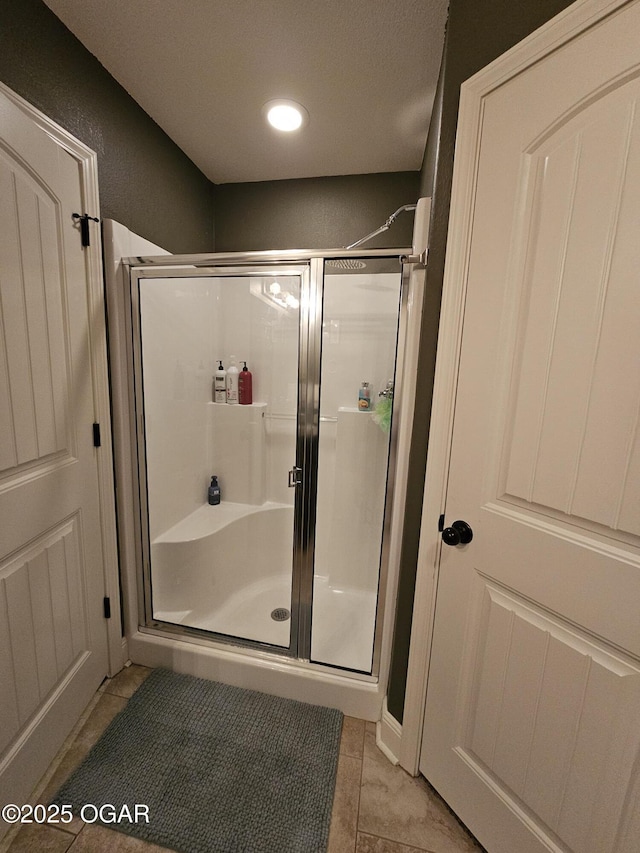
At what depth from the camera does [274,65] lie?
4.26 ft

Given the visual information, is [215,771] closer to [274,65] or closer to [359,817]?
[359,817]

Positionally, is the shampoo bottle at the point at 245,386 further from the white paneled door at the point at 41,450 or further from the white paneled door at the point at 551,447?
the white paneled door at the point at 551,447

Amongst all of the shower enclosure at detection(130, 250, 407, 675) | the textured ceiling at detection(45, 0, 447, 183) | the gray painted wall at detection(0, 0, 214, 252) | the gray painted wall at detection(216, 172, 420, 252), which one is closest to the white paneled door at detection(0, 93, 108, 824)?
the gray painted wall at detection(0, 0, 214, 252)

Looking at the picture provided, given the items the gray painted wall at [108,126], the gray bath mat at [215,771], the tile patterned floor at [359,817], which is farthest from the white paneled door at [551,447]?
the gray painted wall at [108,126]

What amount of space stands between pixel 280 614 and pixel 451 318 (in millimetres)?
1685

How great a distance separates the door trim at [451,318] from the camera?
77 centimetres

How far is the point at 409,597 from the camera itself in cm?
121

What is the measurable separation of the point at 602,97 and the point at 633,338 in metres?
0.49

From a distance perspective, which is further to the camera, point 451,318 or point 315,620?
point 315,620

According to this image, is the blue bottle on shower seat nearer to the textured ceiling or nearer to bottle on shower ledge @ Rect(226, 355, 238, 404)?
bottle on shower ledge @ Rect(226, 355, 238, 404)

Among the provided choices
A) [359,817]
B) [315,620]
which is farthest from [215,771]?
[315,620]

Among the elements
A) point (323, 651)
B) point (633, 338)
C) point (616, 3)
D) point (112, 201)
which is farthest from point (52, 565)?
point (616, 3)

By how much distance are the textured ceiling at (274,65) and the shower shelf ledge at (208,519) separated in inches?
77.4

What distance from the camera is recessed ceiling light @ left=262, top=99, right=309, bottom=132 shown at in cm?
148
